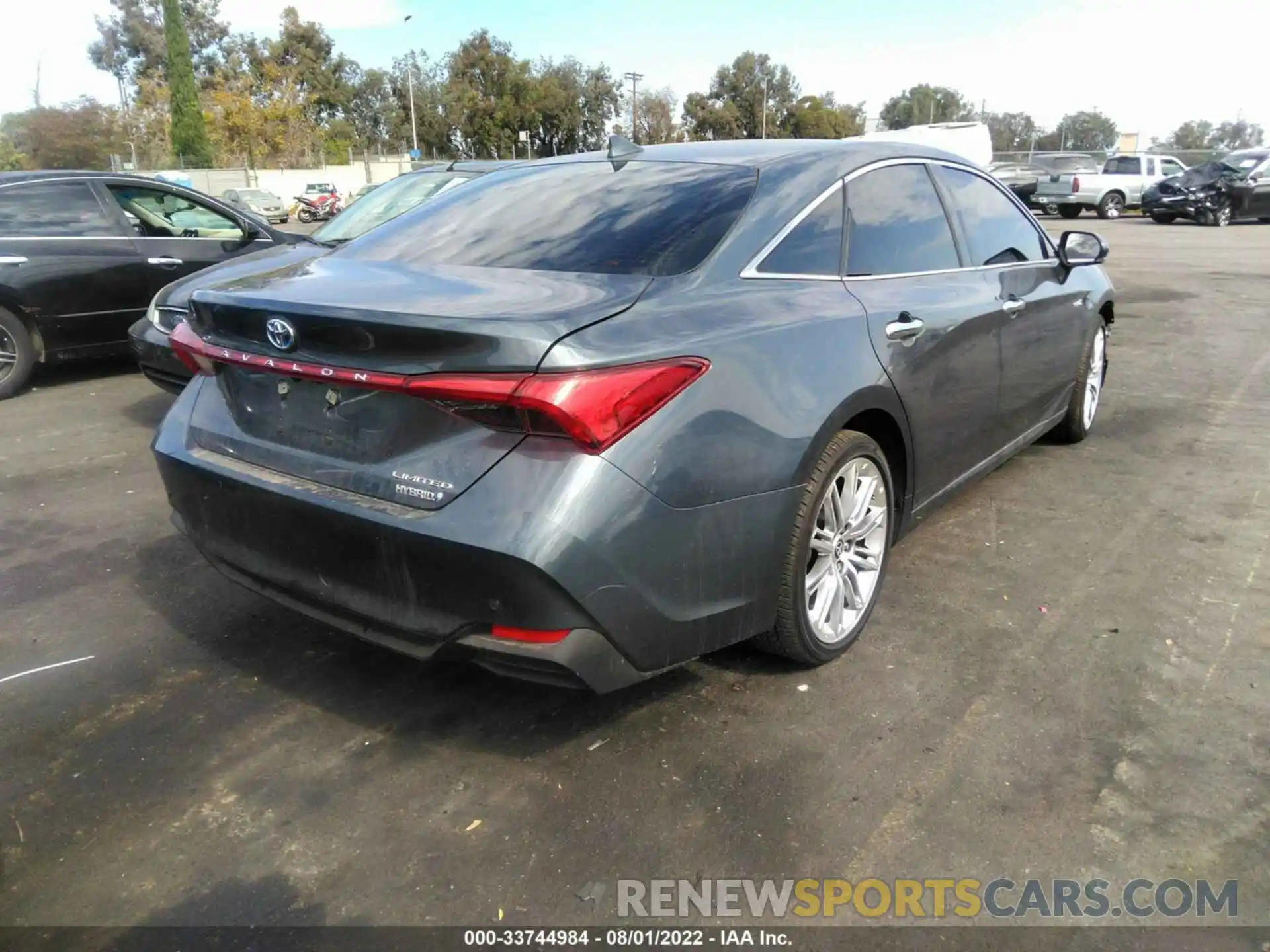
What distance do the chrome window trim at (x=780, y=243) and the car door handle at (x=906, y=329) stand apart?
25 cm

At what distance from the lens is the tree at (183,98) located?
4650 cm

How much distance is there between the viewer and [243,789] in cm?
254

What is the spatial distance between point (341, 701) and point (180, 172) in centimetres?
4715

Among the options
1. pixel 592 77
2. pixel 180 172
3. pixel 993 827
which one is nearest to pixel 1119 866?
pixel 993 827

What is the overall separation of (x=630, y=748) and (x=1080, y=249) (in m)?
3.59

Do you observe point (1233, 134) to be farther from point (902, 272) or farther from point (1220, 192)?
point (902, 272)

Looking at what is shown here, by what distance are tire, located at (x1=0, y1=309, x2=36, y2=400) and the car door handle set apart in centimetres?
661

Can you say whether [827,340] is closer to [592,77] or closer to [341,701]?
[341,701]

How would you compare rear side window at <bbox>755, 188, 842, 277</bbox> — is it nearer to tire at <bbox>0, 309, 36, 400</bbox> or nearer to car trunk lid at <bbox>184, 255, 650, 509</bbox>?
car trunk lid at <bbox>184, 255, 650, 509</bbox>

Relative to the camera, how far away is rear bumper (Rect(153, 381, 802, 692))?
2.18 meters

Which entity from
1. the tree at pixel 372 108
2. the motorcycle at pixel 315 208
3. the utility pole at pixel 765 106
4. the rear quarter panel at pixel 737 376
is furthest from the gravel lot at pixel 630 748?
the tree at pixel 372 108

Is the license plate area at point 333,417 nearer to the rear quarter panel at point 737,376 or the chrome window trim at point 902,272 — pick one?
the rear quarter panel at point 737,376

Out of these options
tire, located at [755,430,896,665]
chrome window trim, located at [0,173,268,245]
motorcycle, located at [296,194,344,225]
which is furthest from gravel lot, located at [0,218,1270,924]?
motorcycle, located at [296,194,344,225]

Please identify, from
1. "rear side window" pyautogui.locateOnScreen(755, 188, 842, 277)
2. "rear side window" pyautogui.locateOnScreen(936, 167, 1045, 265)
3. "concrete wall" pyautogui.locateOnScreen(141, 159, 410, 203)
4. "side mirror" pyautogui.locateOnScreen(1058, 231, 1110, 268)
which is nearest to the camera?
"rear side window" pyautogui.locateOnScreen(755, 188, 842, 277)
